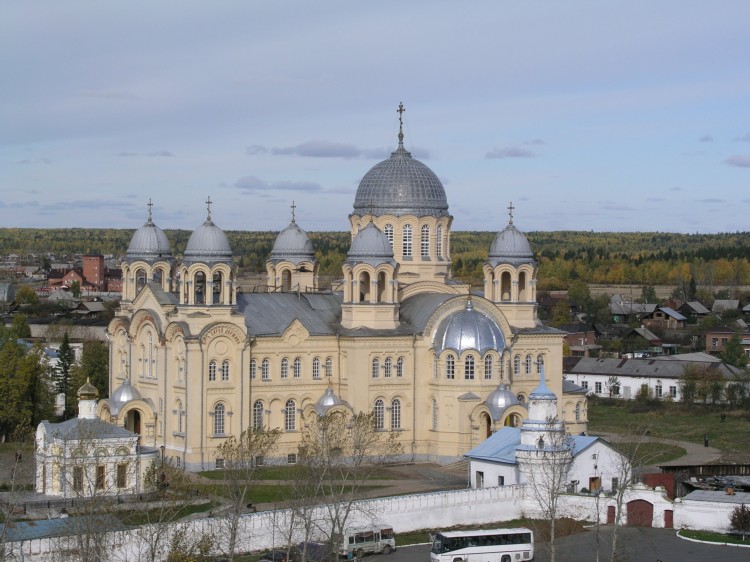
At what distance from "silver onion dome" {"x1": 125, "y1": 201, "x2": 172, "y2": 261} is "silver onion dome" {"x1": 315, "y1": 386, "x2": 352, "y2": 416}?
836cm

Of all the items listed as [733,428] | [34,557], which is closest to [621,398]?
[733,428]

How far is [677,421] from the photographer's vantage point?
6216cm

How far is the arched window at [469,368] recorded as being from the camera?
167 ft

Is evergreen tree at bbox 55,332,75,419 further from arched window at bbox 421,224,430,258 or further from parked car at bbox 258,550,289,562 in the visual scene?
parked car at bbox 258,550,289,562

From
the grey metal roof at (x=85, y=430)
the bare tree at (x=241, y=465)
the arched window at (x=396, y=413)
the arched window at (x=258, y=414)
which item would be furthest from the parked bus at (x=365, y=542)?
the arched window at (x=396, y=413)

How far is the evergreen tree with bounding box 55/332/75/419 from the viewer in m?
59.2

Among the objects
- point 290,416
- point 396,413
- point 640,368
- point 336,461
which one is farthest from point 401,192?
point 640,368

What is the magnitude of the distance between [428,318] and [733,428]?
15503 millimetres

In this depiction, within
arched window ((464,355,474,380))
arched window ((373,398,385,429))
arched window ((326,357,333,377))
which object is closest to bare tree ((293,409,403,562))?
arched window ((373,398,385,429))

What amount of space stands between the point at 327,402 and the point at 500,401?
5756mm

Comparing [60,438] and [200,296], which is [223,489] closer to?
[60,438]

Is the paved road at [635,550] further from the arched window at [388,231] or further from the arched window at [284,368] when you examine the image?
the arched window at [388,231]

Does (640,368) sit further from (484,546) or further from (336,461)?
(484,546)

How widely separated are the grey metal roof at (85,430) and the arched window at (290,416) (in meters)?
7.72
